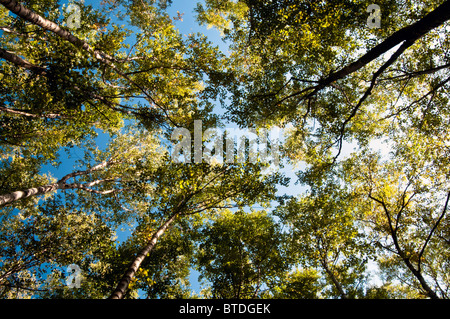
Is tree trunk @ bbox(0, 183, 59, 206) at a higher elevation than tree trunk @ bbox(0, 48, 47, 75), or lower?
lower

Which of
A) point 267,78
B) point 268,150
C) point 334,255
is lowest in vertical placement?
point 334,255

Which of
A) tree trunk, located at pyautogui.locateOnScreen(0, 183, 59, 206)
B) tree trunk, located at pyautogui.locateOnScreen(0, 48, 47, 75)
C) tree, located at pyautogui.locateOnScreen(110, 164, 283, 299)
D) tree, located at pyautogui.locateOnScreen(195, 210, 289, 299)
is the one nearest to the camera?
tree trunk, located at pyautogui.locateOnScreen(0, 48, 47, 75)

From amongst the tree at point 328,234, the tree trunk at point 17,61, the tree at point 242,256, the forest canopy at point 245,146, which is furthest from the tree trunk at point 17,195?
the tree at point 328,234

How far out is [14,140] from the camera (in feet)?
33.0

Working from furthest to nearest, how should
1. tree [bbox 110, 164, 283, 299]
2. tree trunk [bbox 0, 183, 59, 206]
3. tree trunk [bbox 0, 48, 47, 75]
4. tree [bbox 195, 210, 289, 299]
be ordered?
tree [bbox 195, 210, 289, 299], tree [bbox 110, 164, 283, 299], tree trunk [bbox 0, 183, 59, 206], tree trunk [bbox 0, 48, 47, 75]

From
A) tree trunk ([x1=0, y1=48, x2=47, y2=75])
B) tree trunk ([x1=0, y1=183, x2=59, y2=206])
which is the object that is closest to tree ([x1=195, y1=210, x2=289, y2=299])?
tree trunk ([x1=0, y1=183, x2=59, y2=206])

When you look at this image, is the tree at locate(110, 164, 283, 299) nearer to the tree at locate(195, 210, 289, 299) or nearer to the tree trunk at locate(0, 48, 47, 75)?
the tree at locate(195, 210, 289, 299)

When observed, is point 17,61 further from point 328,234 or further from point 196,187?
point 328,234

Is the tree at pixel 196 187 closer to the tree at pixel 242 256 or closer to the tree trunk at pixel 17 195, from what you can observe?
the tree at pixel 242 256

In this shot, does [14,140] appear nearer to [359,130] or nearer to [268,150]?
[268,150]

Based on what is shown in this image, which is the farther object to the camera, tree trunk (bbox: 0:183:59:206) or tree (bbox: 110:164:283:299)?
tree (bbox: 110:164:283:299)

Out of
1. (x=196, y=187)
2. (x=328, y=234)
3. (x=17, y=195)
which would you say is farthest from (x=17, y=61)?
(x=328, y=234)
